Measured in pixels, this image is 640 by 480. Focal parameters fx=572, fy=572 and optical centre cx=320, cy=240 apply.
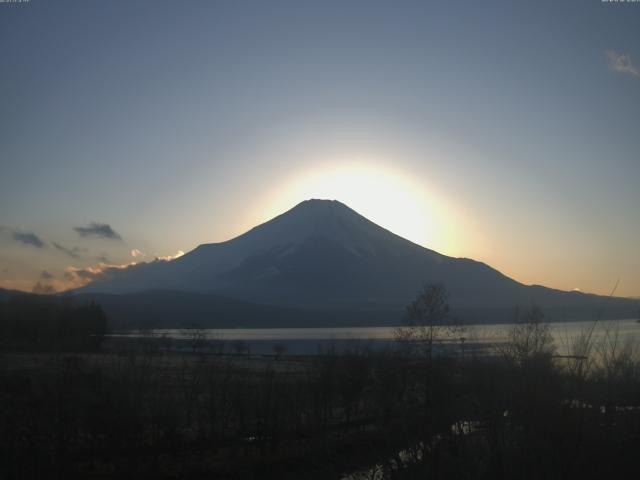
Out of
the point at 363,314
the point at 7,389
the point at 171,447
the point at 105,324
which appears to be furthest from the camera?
the point at 363,314

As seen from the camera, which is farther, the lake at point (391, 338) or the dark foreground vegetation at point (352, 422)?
the lake at point (391, 338)

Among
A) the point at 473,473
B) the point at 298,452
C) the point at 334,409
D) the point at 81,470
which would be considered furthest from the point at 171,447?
the point at 473,473

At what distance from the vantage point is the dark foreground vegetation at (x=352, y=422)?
6.67 metres

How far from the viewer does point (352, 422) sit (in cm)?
2264

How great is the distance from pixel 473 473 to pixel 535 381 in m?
1.74

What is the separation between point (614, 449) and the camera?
6520 millimetres

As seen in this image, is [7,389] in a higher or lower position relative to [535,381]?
lower

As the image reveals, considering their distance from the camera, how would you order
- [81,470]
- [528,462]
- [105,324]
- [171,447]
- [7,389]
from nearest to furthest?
[528,462], [81,470], [171,447], [7,389], [105,324]

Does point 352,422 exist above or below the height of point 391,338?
below

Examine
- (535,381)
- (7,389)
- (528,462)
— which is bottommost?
(7,389)

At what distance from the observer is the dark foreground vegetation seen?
6668 mm

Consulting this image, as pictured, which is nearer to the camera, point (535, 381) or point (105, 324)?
point (535, 381)

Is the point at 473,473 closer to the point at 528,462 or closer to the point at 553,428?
the point at 528,462

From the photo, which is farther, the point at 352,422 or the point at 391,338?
the point at 391,338
